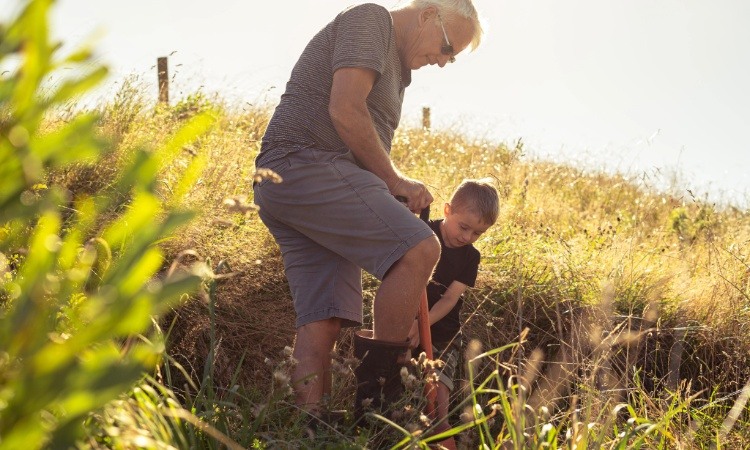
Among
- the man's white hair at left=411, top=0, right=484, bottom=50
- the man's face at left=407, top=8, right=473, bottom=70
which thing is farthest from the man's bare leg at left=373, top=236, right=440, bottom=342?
the man's white hair at left=411, top=0, right=484, bottom=50

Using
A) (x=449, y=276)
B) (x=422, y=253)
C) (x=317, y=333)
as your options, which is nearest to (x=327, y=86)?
(x=422, y=253)

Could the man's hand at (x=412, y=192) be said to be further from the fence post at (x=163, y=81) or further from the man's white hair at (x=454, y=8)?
the fence post at (x=163, y=81)

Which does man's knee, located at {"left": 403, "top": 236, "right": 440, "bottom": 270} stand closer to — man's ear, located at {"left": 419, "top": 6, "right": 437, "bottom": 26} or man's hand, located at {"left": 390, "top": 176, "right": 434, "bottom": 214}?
man's hand, located at {"left": 390, "top": 176, "right": 434, "bottom": 214}

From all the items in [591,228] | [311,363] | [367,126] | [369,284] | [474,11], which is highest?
[474,11]

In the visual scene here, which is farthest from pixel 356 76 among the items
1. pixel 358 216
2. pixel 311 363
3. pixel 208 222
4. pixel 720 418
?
pixel 720 418

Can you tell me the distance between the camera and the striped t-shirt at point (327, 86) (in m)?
2.95

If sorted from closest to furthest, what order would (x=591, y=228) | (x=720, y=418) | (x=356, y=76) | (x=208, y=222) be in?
(x=356, y=76) → (x=720, y=418) → (x=208, y=222) → (x=591, y=228)

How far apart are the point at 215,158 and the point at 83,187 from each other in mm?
916

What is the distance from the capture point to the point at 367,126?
9.45ft

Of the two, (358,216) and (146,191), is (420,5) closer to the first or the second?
(358,216)

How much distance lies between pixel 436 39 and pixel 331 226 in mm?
831

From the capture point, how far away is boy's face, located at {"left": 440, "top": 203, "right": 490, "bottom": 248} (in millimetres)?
3662

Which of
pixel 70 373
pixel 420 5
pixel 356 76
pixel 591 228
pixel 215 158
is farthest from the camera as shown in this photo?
pixel 591 228

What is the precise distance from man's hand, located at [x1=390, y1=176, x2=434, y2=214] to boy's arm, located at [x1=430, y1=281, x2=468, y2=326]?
0.67 metres
